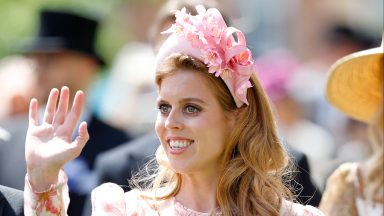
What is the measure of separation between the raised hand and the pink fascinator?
473mm

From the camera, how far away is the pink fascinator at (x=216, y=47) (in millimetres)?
6891

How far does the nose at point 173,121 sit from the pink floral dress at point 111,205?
0.34 meters

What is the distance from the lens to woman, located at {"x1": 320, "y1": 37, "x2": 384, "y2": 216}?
7.63 meters

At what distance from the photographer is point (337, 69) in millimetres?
8039

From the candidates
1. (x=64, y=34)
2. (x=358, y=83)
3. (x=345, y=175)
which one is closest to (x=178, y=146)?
(x=345, y=175)

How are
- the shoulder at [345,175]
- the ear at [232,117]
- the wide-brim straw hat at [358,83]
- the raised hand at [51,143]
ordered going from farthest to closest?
1. the wide-brim straw hat at [358,83]
2. the shoulder at [345,175]
3. the ear at [232,117]
4. the raised hand at [51,143]

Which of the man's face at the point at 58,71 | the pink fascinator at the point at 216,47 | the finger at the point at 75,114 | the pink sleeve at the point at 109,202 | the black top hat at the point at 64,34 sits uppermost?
the pink fascinator at the point at 216,47

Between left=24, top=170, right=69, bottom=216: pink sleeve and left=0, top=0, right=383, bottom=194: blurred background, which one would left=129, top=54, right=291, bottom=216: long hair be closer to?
left=24, top=170, right=69, bottom=216: pink sleeve

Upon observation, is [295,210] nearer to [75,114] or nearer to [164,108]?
[164,108]

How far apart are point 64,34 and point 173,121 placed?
3.72 metres

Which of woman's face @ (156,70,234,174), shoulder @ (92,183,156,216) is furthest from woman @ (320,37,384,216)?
shoulder @ (92,183,156,216)

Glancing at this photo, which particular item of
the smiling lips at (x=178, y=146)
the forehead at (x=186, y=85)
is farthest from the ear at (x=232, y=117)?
the smiling lips at (x=178, y=146)

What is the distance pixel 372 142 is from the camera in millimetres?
7695

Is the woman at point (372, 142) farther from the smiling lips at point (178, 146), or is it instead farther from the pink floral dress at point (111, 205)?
the smiling lips at point (178, 146)
